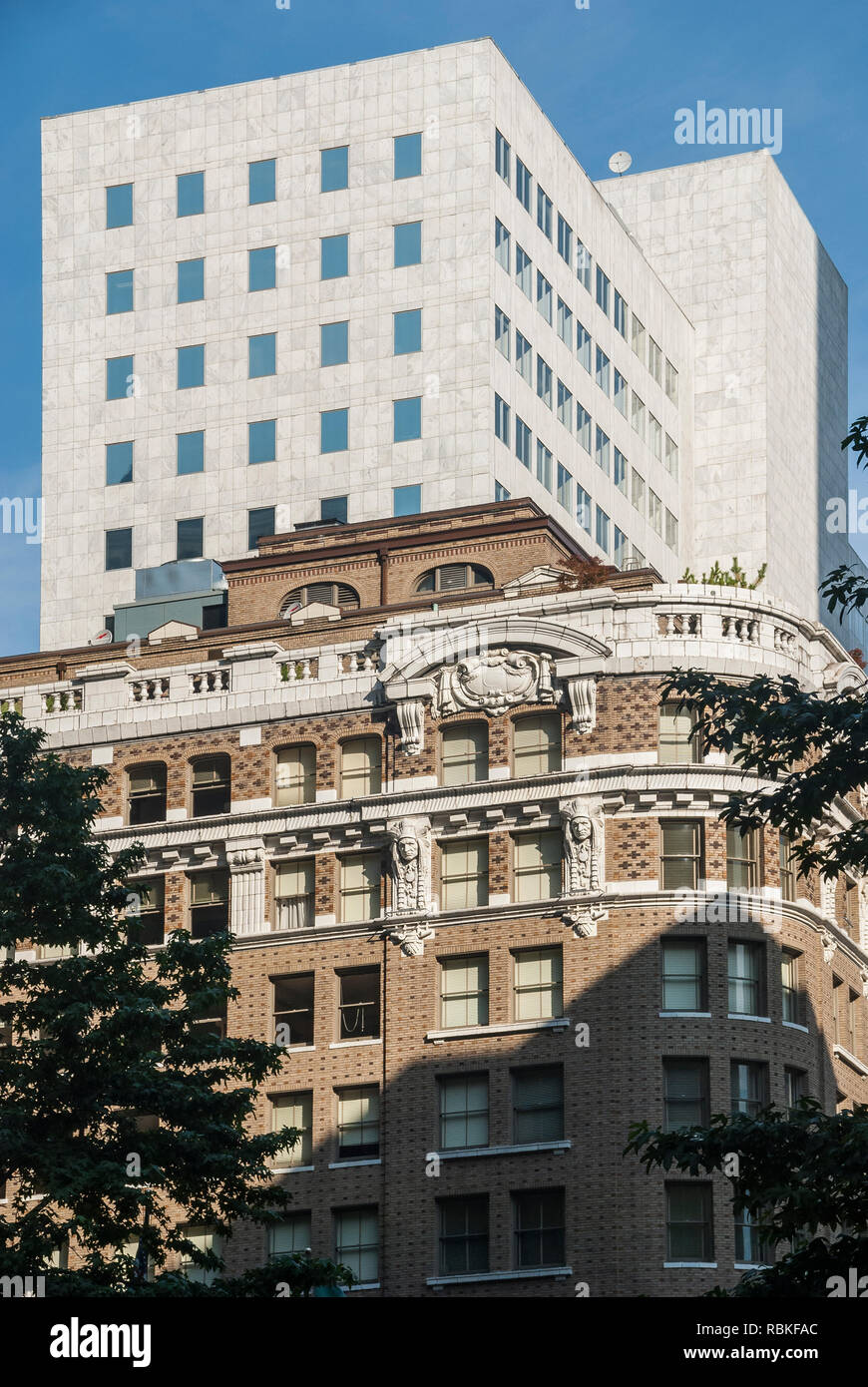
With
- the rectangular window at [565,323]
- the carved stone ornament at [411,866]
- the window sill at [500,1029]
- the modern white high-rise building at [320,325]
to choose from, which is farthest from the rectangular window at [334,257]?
the window sill at [500,1029]

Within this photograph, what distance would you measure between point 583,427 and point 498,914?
38.6m

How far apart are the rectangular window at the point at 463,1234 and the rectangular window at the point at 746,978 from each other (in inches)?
333

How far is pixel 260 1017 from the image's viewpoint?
6638cm

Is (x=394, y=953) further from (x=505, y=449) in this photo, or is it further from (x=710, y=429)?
(x=710, y=429)

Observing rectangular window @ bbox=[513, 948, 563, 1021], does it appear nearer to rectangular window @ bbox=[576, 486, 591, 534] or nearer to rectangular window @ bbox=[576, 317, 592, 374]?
rectangular window @ bbox=[576, 486, 591, 534]

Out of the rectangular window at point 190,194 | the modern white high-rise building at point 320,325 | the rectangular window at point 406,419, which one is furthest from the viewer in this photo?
the rectangular window at point 190,194

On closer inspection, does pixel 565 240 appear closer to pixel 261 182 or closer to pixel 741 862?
pixel 261 182

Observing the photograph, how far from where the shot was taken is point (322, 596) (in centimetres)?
8075

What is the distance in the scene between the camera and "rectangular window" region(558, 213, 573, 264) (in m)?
99.8

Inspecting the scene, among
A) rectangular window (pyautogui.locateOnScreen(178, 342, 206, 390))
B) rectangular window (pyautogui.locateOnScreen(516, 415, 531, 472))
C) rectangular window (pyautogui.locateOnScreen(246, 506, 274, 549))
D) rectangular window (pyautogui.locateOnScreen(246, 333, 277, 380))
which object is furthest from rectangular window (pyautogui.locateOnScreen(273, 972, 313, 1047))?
rectangular window (pyautogui.locateOnScreen(178, 342, 206, 390))

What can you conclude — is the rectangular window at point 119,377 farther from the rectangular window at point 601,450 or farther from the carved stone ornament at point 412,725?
the carved stone ornament at point 412,725

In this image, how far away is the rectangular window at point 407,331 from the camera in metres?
93.9
